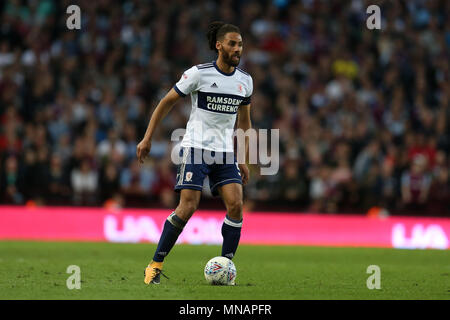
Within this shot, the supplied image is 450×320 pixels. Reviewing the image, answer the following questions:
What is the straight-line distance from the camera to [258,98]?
18.0 meters

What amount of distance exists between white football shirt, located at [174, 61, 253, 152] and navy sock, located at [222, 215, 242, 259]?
689mm

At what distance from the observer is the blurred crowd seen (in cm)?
1597

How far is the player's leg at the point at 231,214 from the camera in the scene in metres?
8.13

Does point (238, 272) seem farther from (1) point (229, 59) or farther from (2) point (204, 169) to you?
(1) point (229, 59)

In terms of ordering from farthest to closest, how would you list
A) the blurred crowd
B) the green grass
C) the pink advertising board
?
the blurred crowd → the pink advertising board → the green grass

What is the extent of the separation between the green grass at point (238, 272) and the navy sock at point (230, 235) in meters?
0.35

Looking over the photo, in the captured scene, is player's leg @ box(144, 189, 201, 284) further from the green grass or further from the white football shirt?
the white football shirt

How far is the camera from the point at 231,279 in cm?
809

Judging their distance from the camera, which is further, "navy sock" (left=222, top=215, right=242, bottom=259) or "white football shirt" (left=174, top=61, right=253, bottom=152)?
"navy sock" (left=222, top=215, right=242, bottom=259)
